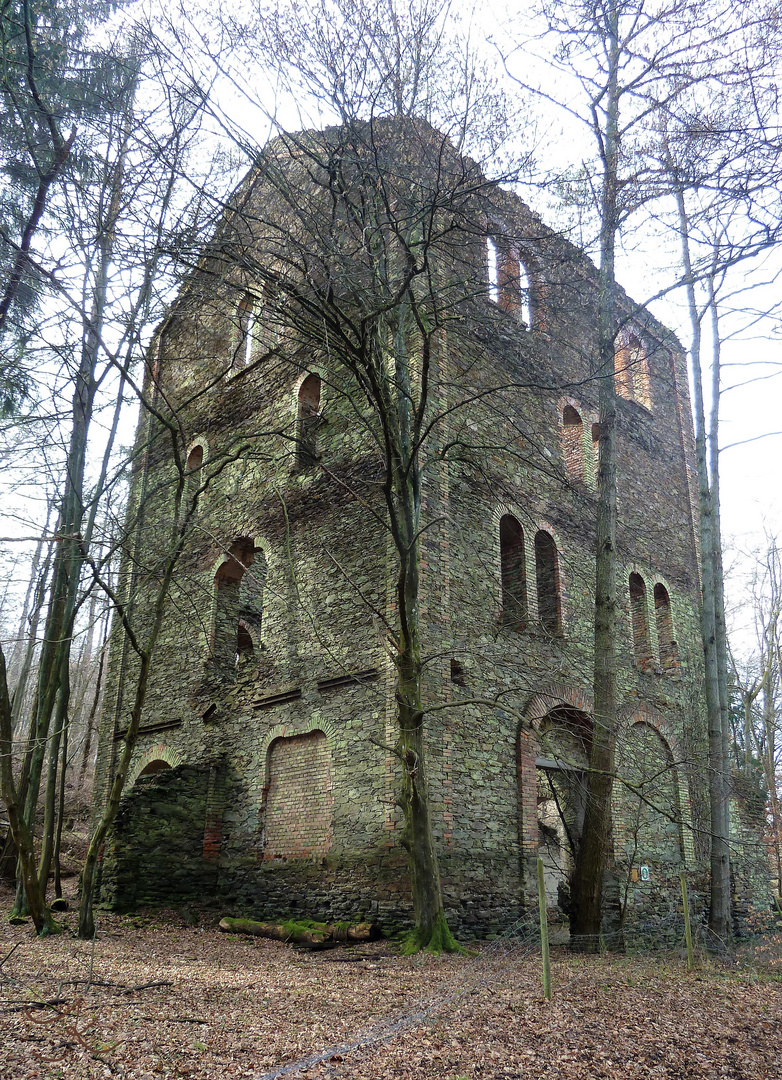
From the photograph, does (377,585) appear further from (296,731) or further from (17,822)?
(17,822)

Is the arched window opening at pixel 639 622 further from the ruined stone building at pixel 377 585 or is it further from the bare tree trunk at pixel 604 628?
the bare tree trunk at pixel 604 628

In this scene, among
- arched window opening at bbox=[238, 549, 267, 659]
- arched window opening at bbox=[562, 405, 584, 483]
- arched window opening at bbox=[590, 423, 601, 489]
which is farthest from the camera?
arched window opening at bbox=[590, 423, 601, 489]

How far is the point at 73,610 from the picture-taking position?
1028 centimetres

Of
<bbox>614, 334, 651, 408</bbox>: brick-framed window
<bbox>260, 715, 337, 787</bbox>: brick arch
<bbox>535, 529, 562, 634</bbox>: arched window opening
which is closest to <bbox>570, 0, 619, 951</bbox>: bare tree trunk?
<bbox>535, 529, 562, 634</bbox>: arched window opening

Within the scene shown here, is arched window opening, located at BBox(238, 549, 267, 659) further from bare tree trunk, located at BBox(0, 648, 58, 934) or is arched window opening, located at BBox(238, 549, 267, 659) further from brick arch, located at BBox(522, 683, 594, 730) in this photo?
bare tree trunk, located at BBox(0, 648, 58, 934)

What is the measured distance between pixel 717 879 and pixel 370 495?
7546 millimetres

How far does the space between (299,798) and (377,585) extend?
10.9 feet

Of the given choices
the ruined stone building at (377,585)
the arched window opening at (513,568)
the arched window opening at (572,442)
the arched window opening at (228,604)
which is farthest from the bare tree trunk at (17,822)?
the arched window opening at (572,442)

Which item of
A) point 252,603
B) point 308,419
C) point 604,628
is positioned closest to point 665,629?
point 604,628

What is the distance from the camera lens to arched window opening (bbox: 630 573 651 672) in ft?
48.6

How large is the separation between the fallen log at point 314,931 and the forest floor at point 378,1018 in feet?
3.47

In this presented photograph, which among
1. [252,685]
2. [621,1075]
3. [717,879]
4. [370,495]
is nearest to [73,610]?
[252,685]

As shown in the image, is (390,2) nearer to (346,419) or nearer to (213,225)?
(213,225)

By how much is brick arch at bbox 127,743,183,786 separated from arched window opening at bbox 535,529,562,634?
672cm
